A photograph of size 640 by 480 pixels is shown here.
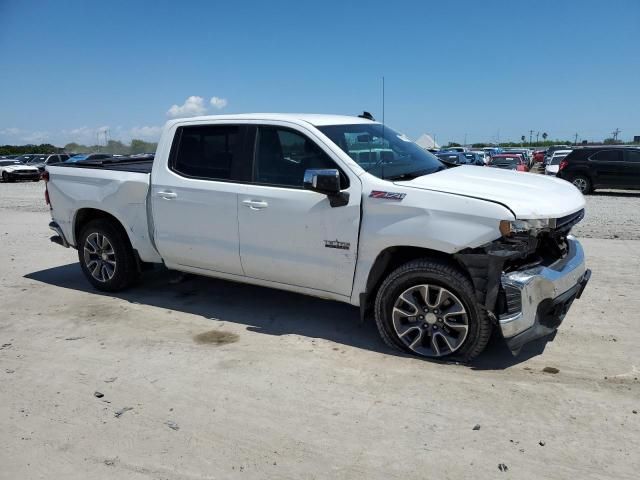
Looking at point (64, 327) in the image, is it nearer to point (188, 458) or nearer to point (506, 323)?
point (188, 458)

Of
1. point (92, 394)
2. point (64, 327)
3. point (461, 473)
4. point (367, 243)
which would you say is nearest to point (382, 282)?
point (367, 243)

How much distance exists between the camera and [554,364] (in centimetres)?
423

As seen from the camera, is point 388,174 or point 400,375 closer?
point 400,375

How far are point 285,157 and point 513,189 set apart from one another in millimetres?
1933

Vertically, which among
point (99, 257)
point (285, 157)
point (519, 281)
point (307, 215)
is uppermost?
point (285, 157)

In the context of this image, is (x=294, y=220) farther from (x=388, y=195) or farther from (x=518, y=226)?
(x=518, y=226)

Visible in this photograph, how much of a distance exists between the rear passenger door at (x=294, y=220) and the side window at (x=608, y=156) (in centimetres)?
1632

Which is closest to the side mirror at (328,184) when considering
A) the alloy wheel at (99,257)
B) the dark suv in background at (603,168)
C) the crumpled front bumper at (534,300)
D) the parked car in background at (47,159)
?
Result: the crumpled front bumper at (534,300)

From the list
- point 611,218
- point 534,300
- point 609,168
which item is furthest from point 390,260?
point 609,168

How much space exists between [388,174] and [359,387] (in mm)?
1726

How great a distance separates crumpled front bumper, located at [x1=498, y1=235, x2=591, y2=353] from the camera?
3842 mm

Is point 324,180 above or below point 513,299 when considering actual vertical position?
above

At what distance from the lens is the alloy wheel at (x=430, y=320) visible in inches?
163

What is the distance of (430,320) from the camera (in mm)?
4242
